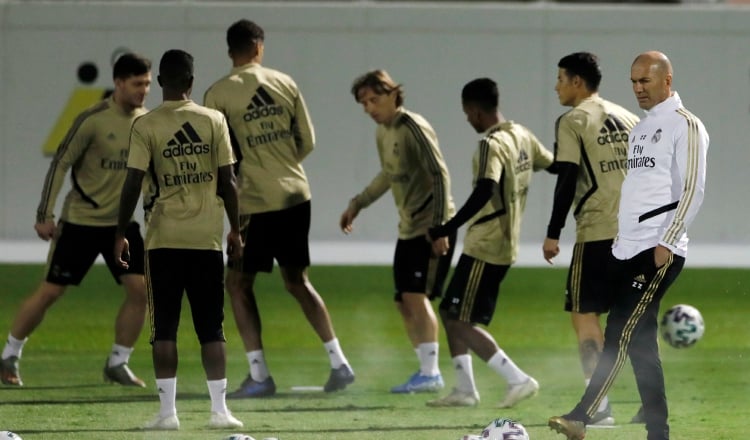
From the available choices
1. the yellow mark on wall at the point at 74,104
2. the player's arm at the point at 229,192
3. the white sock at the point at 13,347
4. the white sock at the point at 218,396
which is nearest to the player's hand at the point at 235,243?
the player's arm at the point at 229,192

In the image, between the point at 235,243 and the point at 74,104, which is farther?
the point at 74,104

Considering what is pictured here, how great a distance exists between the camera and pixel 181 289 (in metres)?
8.88

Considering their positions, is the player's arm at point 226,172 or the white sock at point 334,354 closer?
the player's arm at point 226,172

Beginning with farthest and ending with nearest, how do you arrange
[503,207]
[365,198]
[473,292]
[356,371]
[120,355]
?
[356,371]
[365,198]
[120,355]
[503,207]
[473,292]

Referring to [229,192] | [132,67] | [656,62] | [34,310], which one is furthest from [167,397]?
[656,62]

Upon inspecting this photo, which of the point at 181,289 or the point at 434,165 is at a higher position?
the point at 434,165

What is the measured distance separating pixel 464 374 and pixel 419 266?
3.30ft

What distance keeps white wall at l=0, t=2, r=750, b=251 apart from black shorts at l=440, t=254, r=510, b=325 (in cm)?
1792

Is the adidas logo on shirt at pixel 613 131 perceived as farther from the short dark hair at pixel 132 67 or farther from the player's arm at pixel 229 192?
the short dark hair at pixel 132 67

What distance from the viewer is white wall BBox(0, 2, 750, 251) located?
2802 centimetres

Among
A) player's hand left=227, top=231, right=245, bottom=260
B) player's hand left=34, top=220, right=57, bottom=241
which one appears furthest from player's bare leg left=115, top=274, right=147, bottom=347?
player's hand left=227, top=231, right=245, bottom=260

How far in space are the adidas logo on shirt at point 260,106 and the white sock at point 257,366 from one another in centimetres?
149

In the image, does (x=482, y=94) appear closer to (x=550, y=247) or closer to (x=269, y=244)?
(x=550, y=247)

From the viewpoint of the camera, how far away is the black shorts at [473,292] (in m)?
9.96
